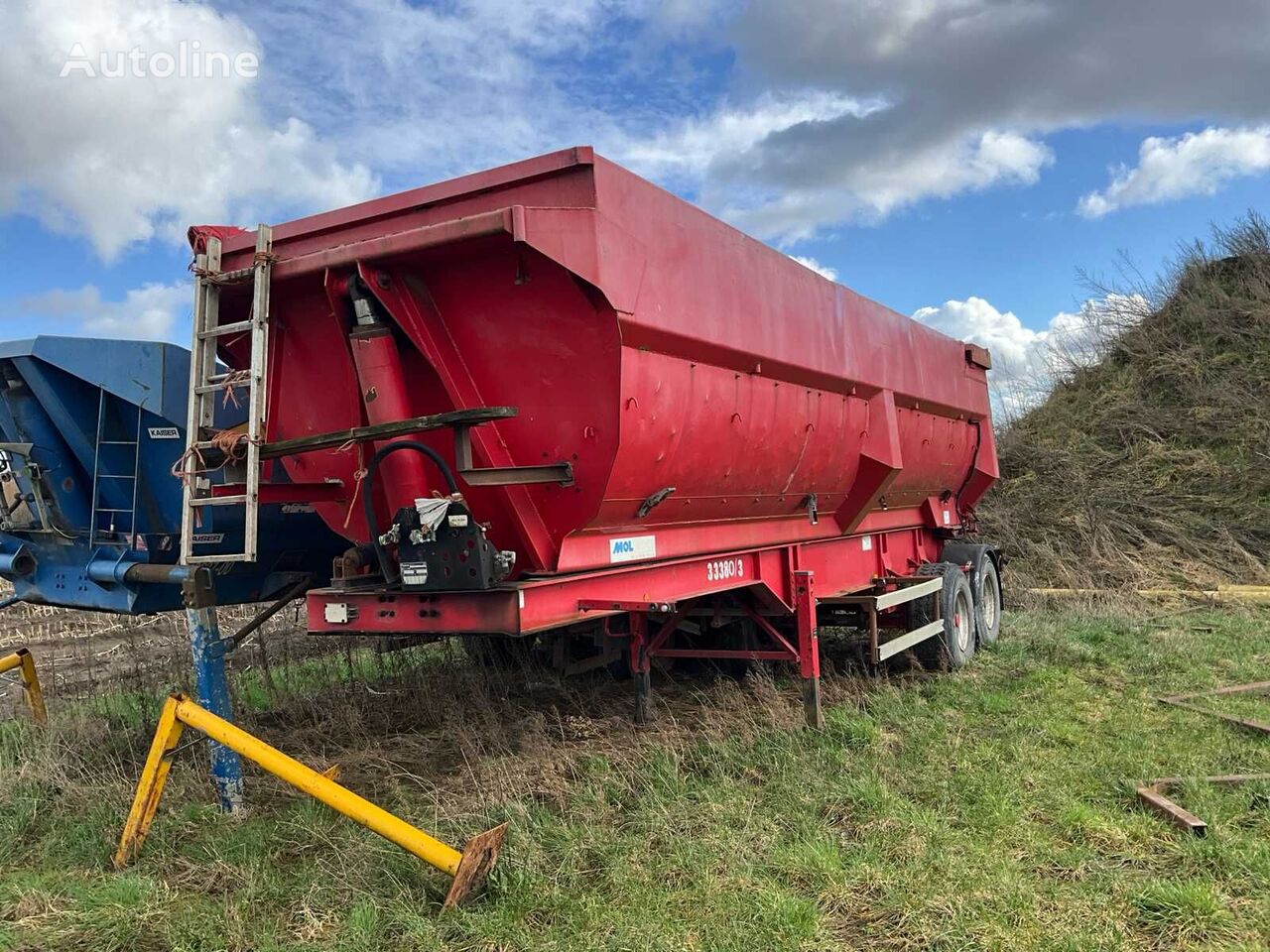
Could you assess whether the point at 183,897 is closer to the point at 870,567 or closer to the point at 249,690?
the point at 249,690

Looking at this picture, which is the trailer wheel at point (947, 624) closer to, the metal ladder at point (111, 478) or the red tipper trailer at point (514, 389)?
the red tipper trailer at point (514, 389)

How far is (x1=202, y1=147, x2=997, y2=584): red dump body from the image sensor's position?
13.6ft

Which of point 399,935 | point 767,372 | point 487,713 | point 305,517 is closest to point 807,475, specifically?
point 767,372

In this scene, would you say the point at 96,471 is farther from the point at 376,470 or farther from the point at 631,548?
the point at 631,548

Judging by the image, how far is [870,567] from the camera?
319 inches

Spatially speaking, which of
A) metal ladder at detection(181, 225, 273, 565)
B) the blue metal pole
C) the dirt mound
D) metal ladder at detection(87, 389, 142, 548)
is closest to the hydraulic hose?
metal ladder at detection(181, 225, 273, 565)

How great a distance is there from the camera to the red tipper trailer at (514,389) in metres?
4.11

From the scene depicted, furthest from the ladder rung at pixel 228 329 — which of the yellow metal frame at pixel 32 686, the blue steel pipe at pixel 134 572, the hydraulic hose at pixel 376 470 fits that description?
the yellow metal frame at pixel 32 686

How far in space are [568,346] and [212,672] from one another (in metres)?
2.70

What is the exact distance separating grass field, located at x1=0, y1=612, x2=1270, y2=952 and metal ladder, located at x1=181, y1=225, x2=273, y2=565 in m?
1.49

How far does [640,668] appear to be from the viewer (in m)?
6.36

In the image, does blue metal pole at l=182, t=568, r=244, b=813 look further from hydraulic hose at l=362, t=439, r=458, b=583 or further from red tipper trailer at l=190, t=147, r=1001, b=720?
hydraulic hose at l=362, t=439, r=458, b=583

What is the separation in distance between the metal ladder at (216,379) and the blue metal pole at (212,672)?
0.20 m

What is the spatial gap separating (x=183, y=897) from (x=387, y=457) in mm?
2120
